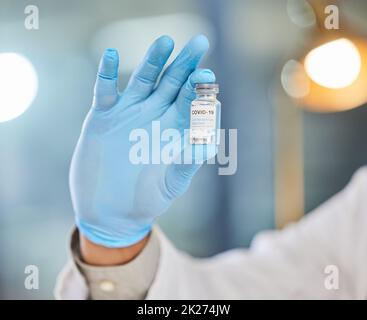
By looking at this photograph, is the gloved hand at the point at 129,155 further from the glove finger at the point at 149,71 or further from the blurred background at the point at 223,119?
the blurred background at the point at 223,119

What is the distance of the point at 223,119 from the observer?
60.7 inches

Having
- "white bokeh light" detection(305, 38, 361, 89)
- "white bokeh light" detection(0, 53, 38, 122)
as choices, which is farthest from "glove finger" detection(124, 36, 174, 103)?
"white bokeh light" detection(305, 38, 361, 89)

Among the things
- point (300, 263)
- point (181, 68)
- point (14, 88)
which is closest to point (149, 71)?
point (181, 68)

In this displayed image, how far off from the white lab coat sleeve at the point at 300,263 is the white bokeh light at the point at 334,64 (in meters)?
→ 0.25

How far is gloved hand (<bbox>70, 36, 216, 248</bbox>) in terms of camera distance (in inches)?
56.1

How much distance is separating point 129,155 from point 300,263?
1.79 ft

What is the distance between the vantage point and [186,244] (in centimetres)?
156

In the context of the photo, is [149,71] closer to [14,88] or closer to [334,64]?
[14,88]

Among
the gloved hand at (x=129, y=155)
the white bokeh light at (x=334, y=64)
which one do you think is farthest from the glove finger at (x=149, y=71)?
the white bokeh light at (x=334, y=64)

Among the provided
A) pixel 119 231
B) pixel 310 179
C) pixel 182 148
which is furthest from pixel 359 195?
pixel 119 231

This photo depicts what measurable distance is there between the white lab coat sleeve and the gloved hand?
0.14m

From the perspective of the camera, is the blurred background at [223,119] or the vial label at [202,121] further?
the blurred background at [223,119]

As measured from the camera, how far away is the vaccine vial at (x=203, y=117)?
1.33 meters
